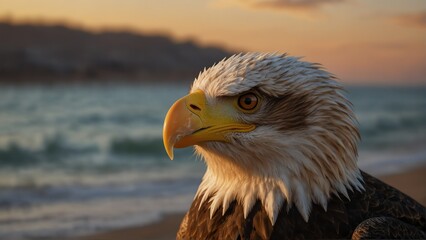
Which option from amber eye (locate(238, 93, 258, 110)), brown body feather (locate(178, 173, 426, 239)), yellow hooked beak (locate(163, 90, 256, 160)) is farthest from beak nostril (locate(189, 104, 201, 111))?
brown body feather (locate(178, 173, 426, 239))

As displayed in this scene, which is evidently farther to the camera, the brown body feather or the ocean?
the ocean

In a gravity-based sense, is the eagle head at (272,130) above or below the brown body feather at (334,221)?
above

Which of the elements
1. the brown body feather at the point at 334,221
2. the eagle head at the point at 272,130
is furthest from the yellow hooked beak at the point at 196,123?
the brown body feather at the point at 334,221

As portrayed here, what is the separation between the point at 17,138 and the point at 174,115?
14336 millimetres

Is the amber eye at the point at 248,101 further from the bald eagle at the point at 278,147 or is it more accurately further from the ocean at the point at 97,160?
the ocean at the point at 97,160

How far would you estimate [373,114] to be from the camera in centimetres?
2581

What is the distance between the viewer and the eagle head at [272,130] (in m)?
2.51

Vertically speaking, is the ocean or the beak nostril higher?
the beak nostril

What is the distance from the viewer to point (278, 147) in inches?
98.7

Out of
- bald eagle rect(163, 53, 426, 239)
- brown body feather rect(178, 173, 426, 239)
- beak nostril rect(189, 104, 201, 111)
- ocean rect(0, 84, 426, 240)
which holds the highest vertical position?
beak nostril rect(189, 104, 201, 111)

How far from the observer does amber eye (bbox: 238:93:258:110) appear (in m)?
2.54

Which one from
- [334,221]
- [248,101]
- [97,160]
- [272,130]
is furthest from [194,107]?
[97,160]

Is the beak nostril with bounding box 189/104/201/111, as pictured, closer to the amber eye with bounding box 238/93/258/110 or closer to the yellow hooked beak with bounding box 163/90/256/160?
the yellow hooked beak with bounding box 163/90/256/160

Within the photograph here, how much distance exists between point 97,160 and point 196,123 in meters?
10.8
